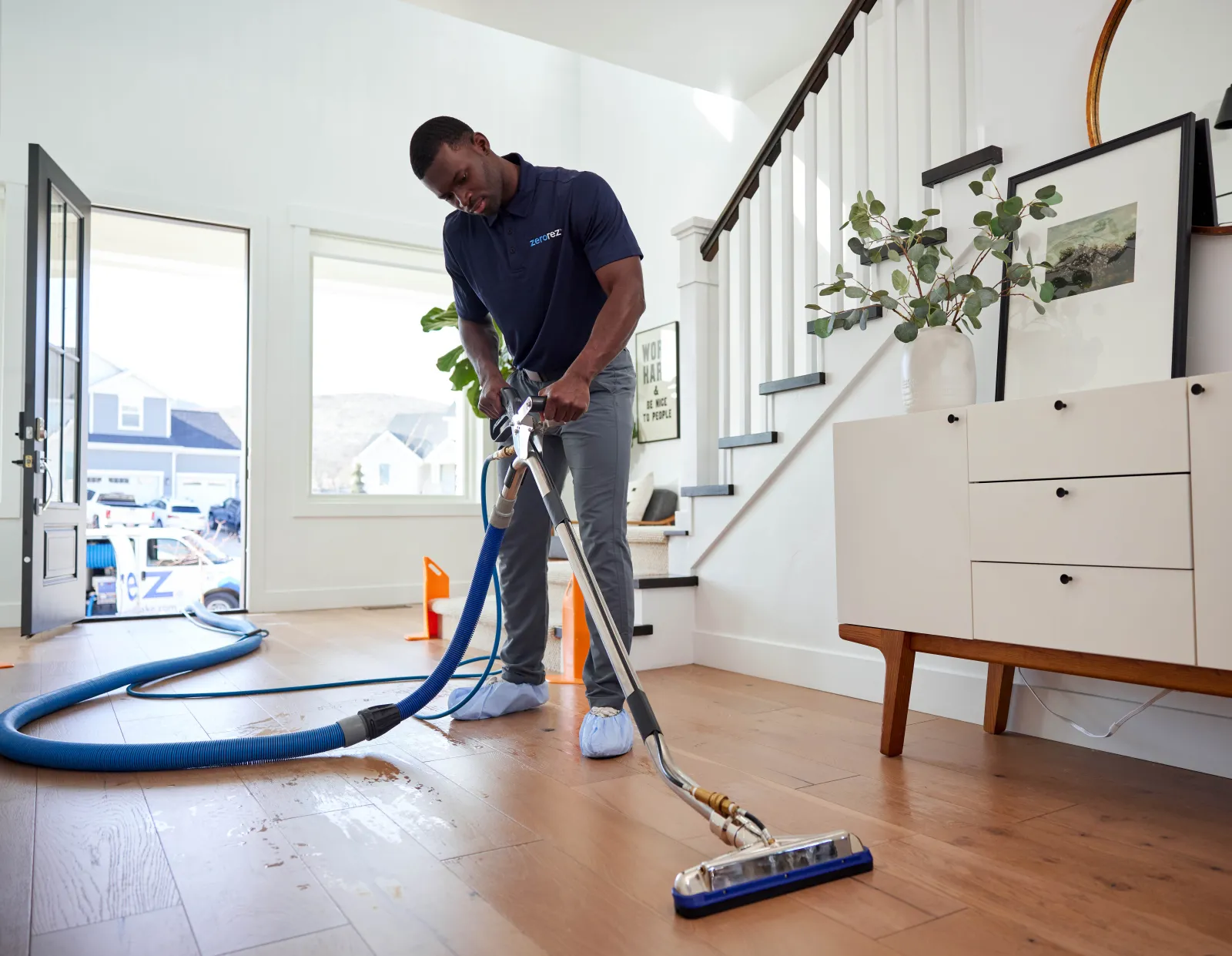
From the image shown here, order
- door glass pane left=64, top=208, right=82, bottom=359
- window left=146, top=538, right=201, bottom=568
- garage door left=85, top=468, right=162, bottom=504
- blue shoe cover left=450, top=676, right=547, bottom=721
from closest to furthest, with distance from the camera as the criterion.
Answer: blue shoe cover left=450, top=676, right=547, bottom=721, door glass pane left=64, top=208, right=82, bottom=359, window left=146, top=538, right=201, bottom=568, garage door left=85, top=468, right=162, bottom=504

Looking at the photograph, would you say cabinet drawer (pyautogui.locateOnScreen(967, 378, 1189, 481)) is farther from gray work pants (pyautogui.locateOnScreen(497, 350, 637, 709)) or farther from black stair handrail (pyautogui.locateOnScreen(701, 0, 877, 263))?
black stair handrail (pyautogui.locateOnScreen(701, 0, 877, 263))

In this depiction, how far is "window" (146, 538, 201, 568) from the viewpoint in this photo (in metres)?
6.88

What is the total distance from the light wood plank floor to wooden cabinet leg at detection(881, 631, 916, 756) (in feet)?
0.15

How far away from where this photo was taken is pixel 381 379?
5348 mm

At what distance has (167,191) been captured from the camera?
4.49 m

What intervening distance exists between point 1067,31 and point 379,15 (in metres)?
4.50

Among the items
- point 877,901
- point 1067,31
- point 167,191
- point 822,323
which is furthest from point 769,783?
point 167,191

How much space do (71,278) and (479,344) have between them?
10.1ft

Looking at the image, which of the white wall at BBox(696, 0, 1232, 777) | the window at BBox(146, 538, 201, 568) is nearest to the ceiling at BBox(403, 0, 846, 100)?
the white wall at BBox(696, 0, 1232, 777)

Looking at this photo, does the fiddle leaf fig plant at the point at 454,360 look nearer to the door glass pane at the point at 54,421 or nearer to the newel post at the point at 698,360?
the newel post at the point at 698,360

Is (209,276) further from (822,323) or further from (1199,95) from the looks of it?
(1199,95)

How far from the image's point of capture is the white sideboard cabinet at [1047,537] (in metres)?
1.28

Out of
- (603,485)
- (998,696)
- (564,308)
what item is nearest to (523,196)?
(564,308)

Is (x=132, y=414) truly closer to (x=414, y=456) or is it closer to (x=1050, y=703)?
(x=414, y=456)
